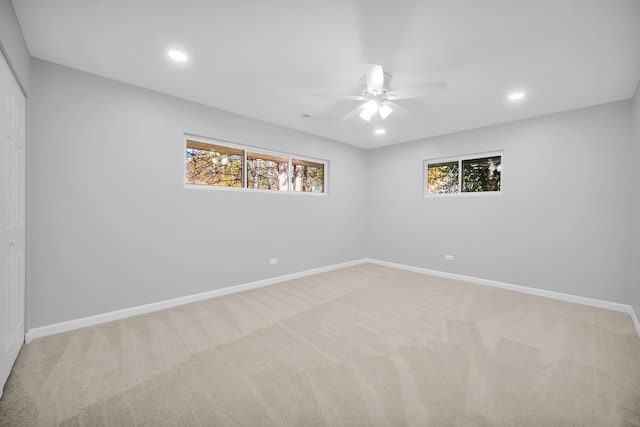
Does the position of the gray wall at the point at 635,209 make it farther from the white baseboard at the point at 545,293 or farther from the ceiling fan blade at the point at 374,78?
the ceiling fan blade at the point at 374,78

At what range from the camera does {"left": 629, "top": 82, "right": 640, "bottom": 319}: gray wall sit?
9.05 feet

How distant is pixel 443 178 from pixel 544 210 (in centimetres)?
162

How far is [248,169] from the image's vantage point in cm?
408

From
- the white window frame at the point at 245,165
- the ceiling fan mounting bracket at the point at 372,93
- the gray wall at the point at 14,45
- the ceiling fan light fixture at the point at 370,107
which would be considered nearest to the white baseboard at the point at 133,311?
the white window frame at the point at 245,165

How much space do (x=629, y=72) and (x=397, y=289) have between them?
346cm

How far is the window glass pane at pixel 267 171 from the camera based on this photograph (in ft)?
13.5

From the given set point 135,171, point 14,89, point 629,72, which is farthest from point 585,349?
point 14,89

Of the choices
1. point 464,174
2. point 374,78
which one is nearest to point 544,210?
point 464,174

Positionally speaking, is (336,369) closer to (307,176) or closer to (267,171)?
(267,171)

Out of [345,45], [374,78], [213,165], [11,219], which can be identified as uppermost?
[345,45]

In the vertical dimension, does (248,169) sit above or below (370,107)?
below

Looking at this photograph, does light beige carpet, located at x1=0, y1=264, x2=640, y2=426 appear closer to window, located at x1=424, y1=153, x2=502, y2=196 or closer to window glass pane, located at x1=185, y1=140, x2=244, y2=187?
window glass pane, located at x1=185, y1=140, x2=244, y2=187

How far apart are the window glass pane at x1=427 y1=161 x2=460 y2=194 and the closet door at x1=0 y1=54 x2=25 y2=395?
5430 millimetres

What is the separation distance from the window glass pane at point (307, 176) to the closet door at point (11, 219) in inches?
127
